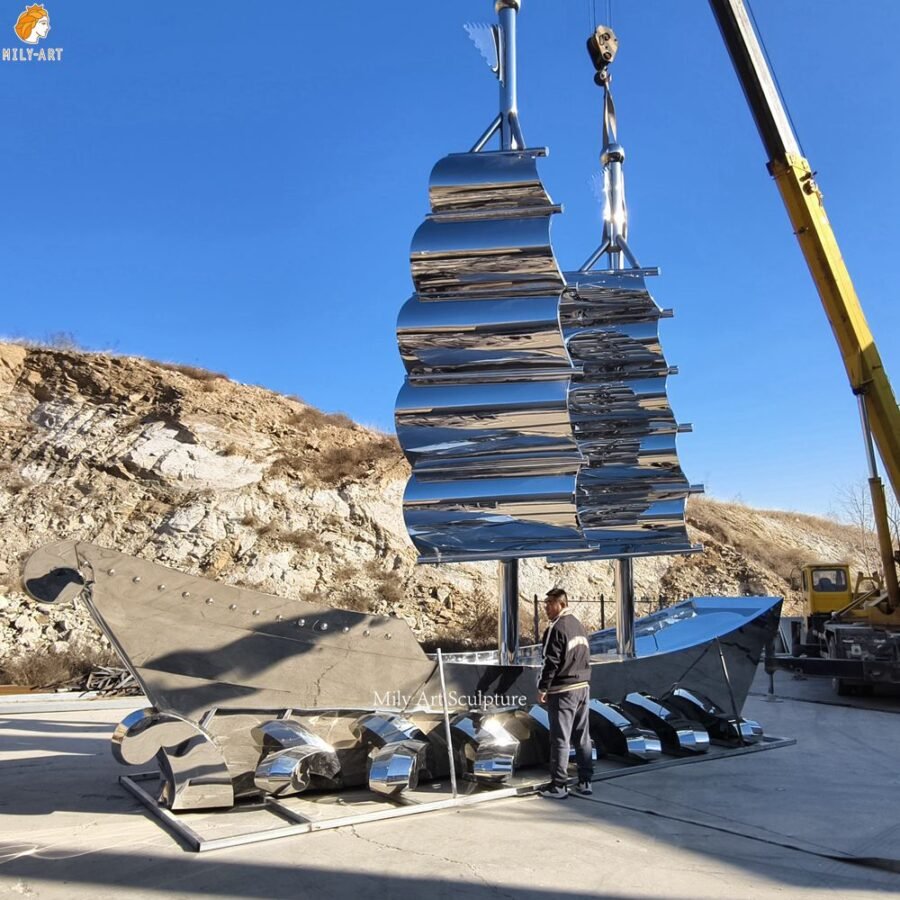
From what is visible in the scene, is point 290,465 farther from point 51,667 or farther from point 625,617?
point 625,617

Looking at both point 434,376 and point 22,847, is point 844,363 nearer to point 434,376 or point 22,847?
point 434,376

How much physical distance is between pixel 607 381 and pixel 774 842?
4.92m

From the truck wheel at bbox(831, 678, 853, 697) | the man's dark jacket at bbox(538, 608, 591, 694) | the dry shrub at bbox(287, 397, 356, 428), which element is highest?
the dry shrub at bbox(287, 397, 356, 428)

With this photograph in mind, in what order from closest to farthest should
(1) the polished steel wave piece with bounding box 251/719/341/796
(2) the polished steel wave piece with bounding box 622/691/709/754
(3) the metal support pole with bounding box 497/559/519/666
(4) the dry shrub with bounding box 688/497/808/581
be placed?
(1) the polished steel wave piece with bounding box 251/719/341/796, (2) the polished steel wave piece with bounding box 622/691/709/754, (3) the metal support pole with bounding box 497/559/519/666, (4) the dry shrub with bounding box 688/497/808/581

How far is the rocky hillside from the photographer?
20.0 meters

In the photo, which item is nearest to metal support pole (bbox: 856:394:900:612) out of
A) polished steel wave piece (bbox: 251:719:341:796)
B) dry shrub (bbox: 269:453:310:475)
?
polished steel wave piece (bbox: 251:719:341:796)

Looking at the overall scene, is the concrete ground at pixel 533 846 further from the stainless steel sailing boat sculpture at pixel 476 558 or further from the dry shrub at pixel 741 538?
the dry shrub at pixel 741 538

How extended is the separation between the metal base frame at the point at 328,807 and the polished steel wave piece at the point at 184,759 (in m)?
0.11

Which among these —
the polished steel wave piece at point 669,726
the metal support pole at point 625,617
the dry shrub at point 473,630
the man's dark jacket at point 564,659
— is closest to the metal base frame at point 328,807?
the polished steel wave piece at point 669,726

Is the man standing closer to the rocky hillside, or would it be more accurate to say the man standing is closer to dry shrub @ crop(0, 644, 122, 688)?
dry shrub @ crop(0, 644, 122, 688)

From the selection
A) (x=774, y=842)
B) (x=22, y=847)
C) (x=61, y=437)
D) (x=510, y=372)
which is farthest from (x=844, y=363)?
(x=61, y=437)

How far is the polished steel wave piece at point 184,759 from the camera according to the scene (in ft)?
17.2

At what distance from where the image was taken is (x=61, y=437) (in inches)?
914

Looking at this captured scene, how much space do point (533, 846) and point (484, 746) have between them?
4.08 feet
